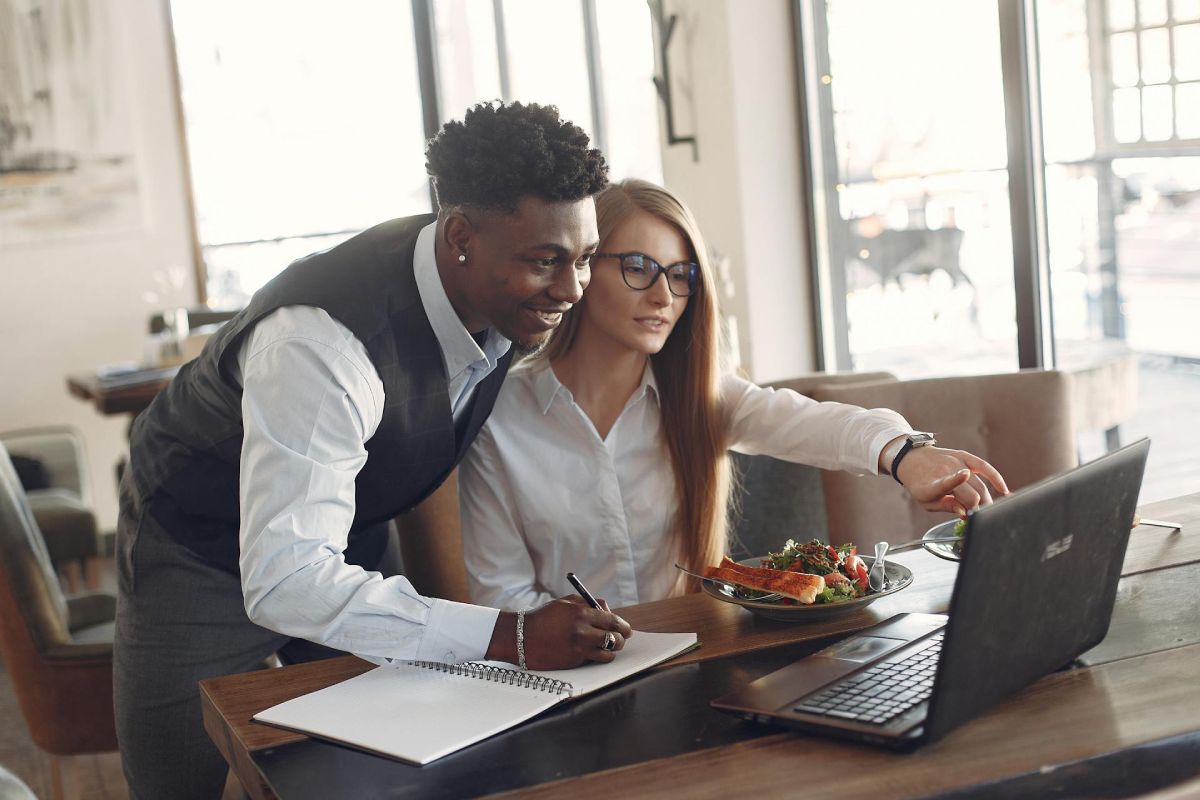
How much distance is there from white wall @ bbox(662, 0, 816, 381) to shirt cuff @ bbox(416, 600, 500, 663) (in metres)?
2.57

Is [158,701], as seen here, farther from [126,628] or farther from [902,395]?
[902,395]

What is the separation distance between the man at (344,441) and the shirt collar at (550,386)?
0.44 feet

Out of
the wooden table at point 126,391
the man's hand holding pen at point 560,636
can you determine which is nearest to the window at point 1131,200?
the man's hand holding pen at point 560,636

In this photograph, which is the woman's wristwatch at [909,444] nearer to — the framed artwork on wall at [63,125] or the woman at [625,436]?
the woman at [625,436]

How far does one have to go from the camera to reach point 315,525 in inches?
51.3

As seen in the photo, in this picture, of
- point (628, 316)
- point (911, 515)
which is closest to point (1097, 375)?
point (911, 515)

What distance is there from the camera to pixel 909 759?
1035 millimetres

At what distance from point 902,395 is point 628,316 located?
A: 0.67 m

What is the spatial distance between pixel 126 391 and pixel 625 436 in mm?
2759

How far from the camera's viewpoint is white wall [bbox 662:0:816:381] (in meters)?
3.68

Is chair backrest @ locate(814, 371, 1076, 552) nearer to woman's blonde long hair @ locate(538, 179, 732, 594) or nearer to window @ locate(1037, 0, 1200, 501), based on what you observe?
woman's blonde long hair @ locate(538, 179, 732, 594)

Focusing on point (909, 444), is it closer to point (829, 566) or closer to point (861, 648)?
point (829, 566)

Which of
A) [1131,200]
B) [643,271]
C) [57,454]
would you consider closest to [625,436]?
[643,271]

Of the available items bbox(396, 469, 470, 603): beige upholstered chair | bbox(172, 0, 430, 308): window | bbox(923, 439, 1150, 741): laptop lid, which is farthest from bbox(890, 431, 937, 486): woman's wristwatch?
bbox(172, 0, 430, 308): window
